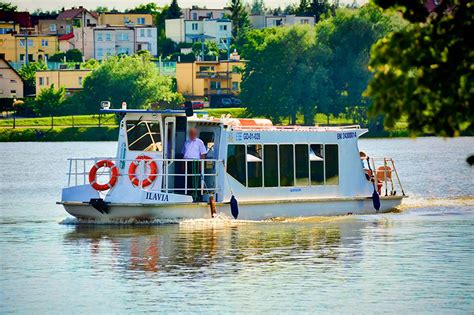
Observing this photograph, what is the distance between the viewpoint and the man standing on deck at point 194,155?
36.3 m

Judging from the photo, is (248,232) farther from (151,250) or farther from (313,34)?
(313,34)

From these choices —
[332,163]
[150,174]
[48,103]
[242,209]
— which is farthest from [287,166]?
[48,103]

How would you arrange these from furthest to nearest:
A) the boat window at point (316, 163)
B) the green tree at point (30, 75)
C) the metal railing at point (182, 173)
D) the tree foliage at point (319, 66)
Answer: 1. the green tree at point (30, 75)
2. the tree foliage at point (319, 66)
3. the boat window at point (316, 163)
4. the metal railing at point (182, 173)

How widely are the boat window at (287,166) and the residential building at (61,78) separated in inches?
4689

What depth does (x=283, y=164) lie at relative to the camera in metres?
38.5

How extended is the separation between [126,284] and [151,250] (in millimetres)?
4845

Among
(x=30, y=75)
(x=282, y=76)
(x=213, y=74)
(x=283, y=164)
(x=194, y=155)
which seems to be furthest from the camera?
(x=30, y=75)

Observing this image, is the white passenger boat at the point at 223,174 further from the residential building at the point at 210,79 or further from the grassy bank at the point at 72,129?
the residential building at the point at 210,79

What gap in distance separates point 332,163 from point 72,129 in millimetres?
82232

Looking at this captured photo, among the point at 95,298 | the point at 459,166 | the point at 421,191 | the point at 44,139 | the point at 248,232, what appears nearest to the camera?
the point at 95,298

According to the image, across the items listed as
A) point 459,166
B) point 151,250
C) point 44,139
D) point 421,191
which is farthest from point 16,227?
point 44,139

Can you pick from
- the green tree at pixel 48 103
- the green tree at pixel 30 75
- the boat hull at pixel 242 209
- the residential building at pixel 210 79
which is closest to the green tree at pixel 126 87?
the green tree at pixel 48 103

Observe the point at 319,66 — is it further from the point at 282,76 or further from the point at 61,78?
the point at 61,78

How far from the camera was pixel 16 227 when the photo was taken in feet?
129
